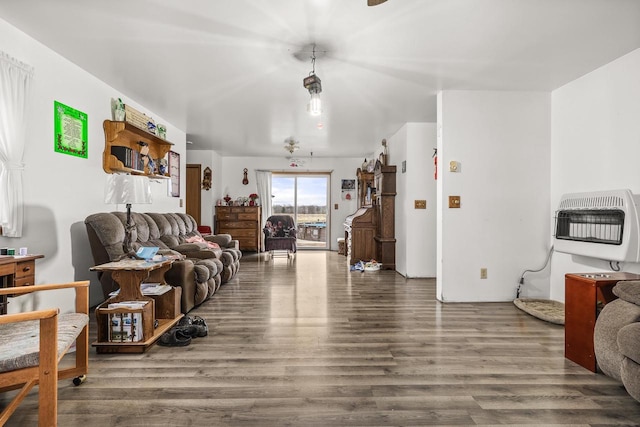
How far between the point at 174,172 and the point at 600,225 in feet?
18.6

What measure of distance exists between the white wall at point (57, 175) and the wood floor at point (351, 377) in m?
1.15

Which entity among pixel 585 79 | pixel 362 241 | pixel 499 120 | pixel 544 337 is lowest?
pixel 544 337

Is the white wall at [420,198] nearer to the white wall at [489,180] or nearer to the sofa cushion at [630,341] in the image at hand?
the white wall at [489,180]

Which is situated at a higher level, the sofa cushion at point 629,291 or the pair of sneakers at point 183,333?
the sofa cushion at point 629,291

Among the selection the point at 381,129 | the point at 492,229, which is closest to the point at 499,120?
the point at 492,229

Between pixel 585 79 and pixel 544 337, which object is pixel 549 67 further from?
pixel 544 337

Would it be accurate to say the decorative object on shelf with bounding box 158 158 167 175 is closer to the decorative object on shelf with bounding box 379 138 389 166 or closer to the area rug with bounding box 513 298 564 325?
the decorative object on shelf with bounding box 379 138 389 166

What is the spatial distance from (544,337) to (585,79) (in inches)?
100

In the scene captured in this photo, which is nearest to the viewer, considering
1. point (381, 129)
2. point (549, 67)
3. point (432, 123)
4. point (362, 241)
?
point (549, 67)

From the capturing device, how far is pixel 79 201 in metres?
3.54

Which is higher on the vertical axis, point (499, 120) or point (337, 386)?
point (499, 120)

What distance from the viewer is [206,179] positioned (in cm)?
805

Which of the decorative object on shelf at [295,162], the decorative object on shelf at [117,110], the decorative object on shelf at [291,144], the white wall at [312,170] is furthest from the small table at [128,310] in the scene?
the decorative object on shelf at [295,162]

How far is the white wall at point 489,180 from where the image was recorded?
4.06 metres
